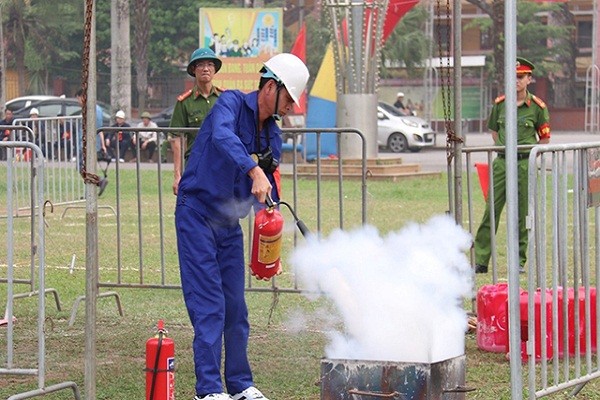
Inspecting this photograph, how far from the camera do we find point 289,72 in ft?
21.4

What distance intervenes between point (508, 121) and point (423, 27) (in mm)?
49769

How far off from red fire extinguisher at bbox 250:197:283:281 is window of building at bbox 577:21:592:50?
5831 cm

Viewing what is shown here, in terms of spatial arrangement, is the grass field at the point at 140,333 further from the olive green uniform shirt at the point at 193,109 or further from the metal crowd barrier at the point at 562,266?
the olive green uniform shirt at the point at 193,109

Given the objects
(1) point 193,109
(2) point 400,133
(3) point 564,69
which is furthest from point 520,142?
(3) point 564,69

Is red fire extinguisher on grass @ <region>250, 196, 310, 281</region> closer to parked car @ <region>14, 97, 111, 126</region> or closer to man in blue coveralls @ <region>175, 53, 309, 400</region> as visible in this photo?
man in blue coveralls @ <region>175, 53, 309, 400</region>

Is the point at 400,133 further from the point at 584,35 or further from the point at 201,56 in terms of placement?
the point at 201,56

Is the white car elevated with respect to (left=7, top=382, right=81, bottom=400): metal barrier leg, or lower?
elevated

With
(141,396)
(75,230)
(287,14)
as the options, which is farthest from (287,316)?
(287,14)

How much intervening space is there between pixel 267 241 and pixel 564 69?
184 feet

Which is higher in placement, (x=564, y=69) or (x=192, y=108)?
(x=564, y=69)

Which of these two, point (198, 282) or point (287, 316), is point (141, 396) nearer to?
point (198, 282)

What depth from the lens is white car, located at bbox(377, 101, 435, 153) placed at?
39.8 m

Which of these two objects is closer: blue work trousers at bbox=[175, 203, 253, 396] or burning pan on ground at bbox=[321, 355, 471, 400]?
burning pan on ground at bbox=[321, 355, 471, 400]

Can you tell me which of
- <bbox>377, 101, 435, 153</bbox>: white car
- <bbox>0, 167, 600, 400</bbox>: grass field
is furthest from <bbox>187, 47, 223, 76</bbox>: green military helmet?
<bbox>377, 101, 435, 153</bbox>: white car
